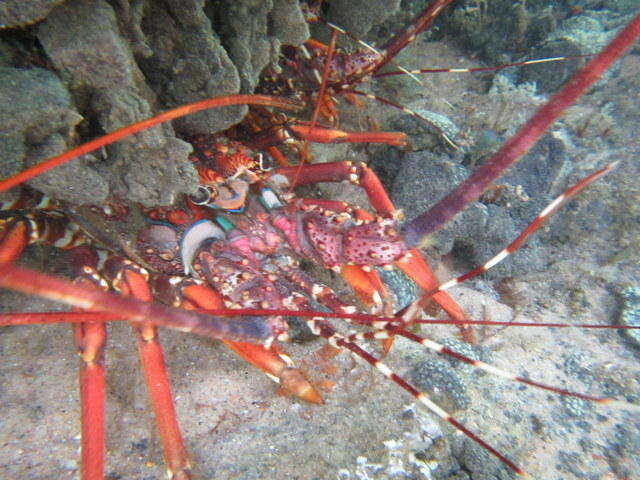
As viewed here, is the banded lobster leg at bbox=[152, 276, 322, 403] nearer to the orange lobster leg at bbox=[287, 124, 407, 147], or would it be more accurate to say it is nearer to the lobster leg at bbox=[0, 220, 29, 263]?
the lobster leg at bbox=[0, 220, 29, 263]

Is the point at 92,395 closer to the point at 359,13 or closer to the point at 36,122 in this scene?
the point at 36,122

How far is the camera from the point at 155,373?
2.39m

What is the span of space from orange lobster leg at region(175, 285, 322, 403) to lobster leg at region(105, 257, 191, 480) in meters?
0.32

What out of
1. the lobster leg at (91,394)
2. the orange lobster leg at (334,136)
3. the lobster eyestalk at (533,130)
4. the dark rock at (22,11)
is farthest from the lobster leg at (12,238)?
the lobster eyestalk at (533,130)

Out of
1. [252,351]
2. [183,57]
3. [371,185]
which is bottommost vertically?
[252,351]

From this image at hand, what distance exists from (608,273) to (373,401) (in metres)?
3.52

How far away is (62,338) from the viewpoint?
2.88 m

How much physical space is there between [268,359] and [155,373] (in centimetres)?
71

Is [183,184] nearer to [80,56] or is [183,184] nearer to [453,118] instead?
[80,56]

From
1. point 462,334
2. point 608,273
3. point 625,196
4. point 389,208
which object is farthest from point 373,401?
point 625,196

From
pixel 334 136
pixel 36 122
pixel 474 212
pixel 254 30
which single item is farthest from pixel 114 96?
pixel 474 212

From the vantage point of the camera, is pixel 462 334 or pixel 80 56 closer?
pixel 80 56

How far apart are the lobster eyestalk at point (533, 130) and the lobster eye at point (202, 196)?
1.56 m

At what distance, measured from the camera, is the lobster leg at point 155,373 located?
2236mm
